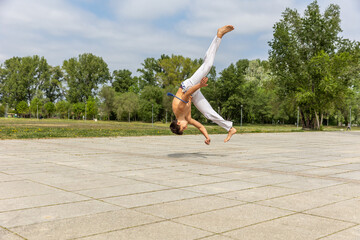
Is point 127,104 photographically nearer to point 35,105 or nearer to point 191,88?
point 35,105

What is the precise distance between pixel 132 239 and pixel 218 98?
7967 cm

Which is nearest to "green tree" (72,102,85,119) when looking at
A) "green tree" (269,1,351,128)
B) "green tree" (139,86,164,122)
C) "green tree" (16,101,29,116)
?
"green tree" (16,101,29,116)

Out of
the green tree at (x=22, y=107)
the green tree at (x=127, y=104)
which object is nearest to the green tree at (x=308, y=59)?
the green tree at (x=127, y=104)

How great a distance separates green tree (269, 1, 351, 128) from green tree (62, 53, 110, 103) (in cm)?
6826

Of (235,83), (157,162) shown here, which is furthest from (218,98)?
(157,162)

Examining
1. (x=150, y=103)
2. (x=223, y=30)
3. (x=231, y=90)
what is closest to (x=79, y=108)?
(x=150, y=103)

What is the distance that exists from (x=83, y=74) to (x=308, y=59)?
72212 mm

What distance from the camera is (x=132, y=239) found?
3.88m

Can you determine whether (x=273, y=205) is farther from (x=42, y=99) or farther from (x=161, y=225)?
(x=42, y=99)

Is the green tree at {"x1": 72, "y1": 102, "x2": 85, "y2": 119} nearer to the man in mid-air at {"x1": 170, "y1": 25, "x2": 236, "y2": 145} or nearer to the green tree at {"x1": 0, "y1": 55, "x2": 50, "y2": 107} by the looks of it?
the green tree at {"x1": 0, "y1": 55, "x2": 50, "y2": 107}

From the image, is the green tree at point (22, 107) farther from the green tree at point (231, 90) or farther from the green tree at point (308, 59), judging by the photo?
the green tree at point (308, 59)

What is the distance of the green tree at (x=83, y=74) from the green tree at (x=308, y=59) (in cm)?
6826

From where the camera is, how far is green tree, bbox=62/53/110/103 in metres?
104

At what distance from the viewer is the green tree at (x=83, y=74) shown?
103688 mm
